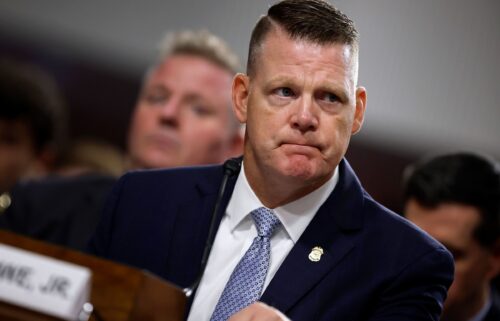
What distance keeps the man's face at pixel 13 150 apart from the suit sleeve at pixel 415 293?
5.92ft

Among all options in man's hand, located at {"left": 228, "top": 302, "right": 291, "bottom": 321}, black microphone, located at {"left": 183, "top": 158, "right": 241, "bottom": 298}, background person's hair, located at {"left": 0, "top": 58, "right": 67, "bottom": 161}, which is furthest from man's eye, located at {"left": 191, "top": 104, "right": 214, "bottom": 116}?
man's hand, located at {"left": 228, "top": 302, "right": 291, "bottom": 321}

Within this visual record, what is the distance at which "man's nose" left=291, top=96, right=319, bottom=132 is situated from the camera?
5.67 feet

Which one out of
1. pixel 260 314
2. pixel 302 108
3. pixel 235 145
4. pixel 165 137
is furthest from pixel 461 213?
pixel 260 314

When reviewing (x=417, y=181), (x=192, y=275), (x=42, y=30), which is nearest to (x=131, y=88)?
(x=42, y=30)

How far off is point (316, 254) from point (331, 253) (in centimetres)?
3

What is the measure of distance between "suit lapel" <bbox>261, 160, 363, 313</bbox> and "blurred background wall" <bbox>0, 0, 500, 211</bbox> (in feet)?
1.02

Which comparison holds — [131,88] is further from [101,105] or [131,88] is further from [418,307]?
[418,307]

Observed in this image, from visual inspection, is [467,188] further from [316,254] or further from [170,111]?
[316,254]

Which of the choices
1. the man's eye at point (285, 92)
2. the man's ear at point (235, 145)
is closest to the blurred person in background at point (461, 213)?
the man's ear at point (235, 145)

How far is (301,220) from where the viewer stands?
188 centimetres

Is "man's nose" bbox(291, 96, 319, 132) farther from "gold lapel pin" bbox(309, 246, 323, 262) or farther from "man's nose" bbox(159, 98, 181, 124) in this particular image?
"man's nose" bbox(159, 98, 181, 124)

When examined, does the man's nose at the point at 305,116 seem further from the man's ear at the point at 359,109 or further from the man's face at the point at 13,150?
the man's face at the point at 13,150

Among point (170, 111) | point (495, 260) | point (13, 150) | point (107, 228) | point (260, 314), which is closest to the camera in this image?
point (260, 314)

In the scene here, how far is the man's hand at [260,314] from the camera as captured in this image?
62.1 inches
